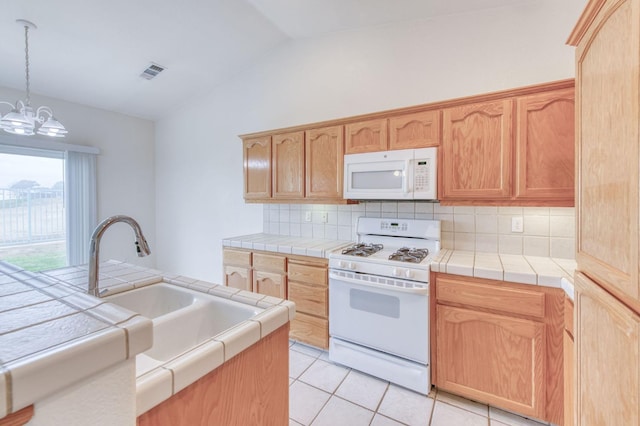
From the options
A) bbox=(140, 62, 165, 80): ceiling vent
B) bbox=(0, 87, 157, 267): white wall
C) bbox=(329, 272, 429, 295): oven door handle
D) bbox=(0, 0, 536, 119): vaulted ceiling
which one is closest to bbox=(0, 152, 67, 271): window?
bbox=(0, 87, 157, 267): white wall

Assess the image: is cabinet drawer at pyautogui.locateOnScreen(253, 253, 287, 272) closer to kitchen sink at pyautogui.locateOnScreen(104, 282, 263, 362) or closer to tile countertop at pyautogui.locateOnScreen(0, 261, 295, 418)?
kitchen sink at pyautogui.locateOnScreen(104, 282, 263, 362)

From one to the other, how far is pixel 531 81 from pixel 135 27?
3344 millimetres

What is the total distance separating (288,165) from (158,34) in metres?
1.74

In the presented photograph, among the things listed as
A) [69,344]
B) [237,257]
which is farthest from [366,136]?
[69,344]

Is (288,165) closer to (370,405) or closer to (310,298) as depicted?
(310,298)

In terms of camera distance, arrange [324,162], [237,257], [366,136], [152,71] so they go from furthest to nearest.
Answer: [152,71] → [237,257] → [324,162] → [366,136]

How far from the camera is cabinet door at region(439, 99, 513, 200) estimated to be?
191 cm

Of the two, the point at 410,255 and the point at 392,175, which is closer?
the point at 410,255

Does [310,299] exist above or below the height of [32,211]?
below

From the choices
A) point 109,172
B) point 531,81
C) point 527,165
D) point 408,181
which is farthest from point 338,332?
point 109,172

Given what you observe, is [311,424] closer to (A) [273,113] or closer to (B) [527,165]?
(B) [527,165]

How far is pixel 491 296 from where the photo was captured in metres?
1.74

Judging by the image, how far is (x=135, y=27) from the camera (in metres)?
2.57

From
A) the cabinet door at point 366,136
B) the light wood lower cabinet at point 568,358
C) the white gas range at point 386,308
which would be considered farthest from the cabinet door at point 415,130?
the light wood lower cabinet at point 568,358
